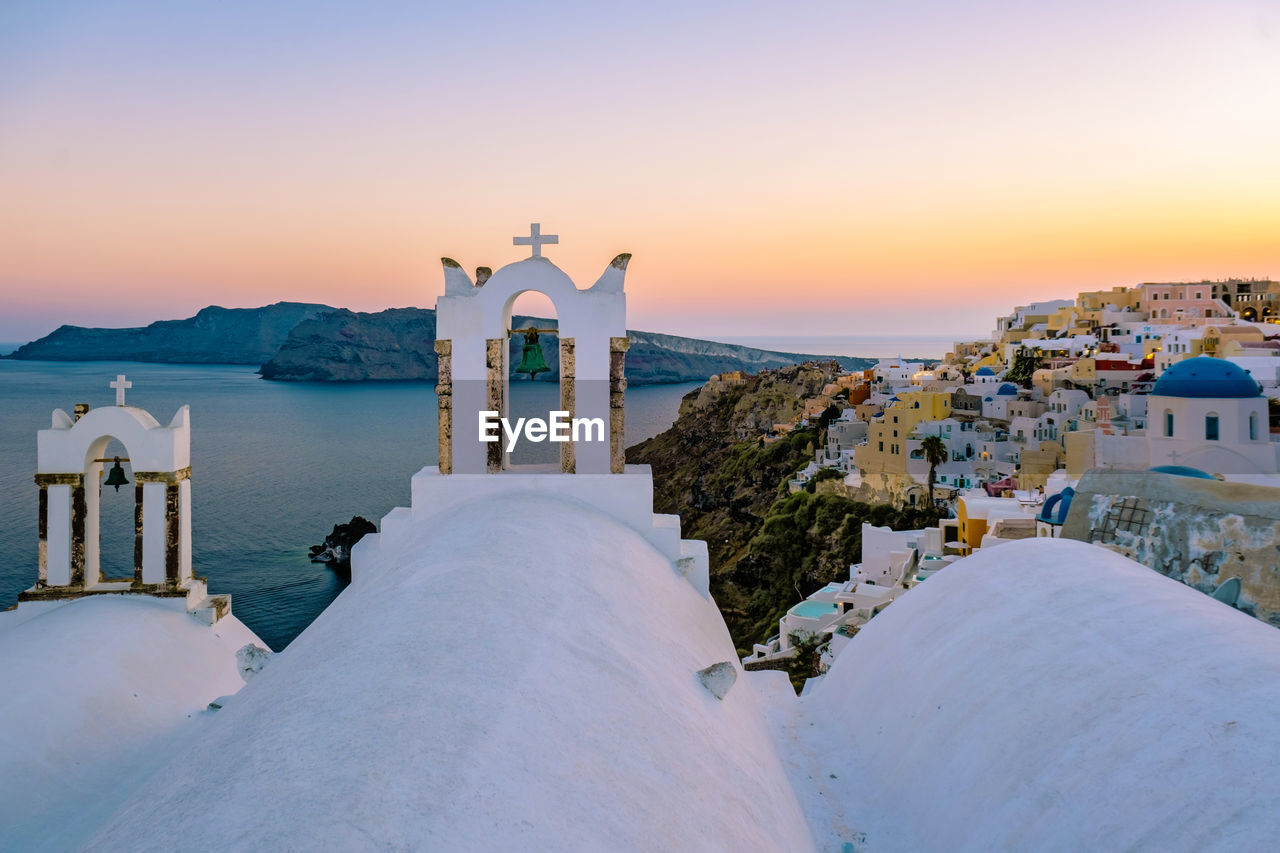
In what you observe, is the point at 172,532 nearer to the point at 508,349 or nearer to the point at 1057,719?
the point at 508,349

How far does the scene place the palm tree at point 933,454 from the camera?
44.6 m

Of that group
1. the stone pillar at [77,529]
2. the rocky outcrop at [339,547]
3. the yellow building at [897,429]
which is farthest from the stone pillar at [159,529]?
the yellow building at [897,429]

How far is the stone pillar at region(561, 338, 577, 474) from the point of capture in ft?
25.6

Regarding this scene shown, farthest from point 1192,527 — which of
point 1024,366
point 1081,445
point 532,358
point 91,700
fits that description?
point 1024,366

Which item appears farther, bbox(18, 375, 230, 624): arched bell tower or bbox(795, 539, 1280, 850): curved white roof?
bbox(18, 375, 230, 624): arched bell tower

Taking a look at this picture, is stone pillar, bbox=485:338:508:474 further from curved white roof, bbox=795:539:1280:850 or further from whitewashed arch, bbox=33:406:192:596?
curved white roof, bbox=795:539:1280:850

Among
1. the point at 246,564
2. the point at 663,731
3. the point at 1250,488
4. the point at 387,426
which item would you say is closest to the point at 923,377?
the point at 246,564

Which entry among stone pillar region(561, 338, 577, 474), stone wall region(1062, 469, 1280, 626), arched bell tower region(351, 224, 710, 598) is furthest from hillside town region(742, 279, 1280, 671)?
stone pillar region(561, 338, 577, 474)

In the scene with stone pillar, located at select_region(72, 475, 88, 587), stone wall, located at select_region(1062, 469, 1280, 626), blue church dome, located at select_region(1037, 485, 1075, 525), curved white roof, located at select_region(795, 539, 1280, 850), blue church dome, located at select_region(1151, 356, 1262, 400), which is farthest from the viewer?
blue church dome, located at select_region(1151, 356, 1262, 400)

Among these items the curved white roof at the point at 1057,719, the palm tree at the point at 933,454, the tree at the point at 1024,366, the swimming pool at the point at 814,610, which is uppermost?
the tree at the point at 1024,366

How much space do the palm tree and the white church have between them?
39031 mm

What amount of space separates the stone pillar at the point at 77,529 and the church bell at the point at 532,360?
3845 mm

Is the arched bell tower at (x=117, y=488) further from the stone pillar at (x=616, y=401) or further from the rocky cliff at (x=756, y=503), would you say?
the rocky cliff at (x=756, y=503)

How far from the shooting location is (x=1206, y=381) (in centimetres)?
2283
